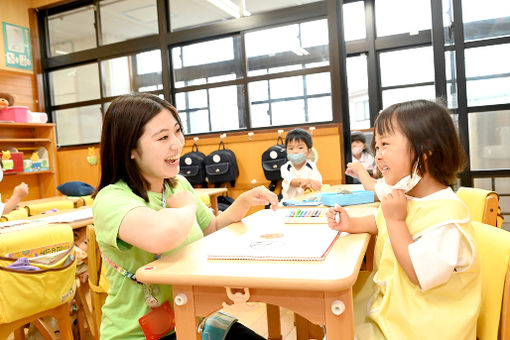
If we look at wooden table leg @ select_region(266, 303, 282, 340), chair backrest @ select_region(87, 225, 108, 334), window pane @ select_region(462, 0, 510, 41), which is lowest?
wooden table leg @ select_region(266, 303, 282, 340)

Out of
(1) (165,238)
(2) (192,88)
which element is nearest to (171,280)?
(1) (165,238)

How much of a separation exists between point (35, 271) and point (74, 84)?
203 inches

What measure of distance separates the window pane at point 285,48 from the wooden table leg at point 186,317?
3.86 metres

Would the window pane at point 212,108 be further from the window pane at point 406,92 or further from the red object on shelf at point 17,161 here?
the window pane at point 406,92

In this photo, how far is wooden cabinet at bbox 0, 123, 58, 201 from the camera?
16.7 ft

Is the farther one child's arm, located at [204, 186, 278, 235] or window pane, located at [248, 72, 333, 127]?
window pane, located at [248, 72, 333, 127]

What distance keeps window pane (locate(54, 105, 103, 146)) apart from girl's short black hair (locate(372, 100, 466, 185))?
5504 mm

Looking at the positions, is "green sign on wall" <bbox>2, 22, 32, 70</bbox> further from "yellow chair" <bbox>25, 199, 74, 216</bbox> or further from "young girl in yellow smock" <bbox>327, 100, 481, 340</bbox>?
"young girl in yellow smock" <bbox>327, 100, 481, 340</bbox>

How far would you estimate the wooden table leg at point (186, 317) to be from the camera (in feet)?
2.95

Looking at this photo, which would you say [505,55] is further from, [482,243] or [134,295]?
[134,295]

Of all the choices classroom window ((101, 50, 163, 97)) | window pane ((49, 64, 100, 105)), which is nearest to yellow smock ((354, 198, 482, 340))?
classroom window ((101, 50, 163, 97))

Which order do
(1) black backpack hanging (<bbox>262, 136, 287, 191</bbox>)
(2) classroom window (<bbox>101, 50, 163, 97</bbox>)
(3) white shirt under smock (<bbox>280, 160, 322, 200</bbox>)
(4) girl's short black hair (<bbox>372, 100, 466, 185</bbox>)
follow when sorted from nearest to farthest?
1. (4) girl's short black hair (<bbox>372, 100, 466, 185</bbox>)
2. (3) white shirt under smock (<bbox>280, 160, 322, 200</bbox>)
3. (1) black backpack hanging (<bbox>262, 136, 287, 191</bbox>)
4. (2) classroom window (<bbox>101, 50, 163, 97</bbox>)

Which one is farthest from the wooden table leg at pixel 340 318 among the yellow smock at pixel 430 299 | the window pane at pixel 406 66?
the window pane at pixel 406 66

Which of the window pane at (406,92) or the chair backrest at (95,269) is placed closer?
the chair backrest at (95,269)
